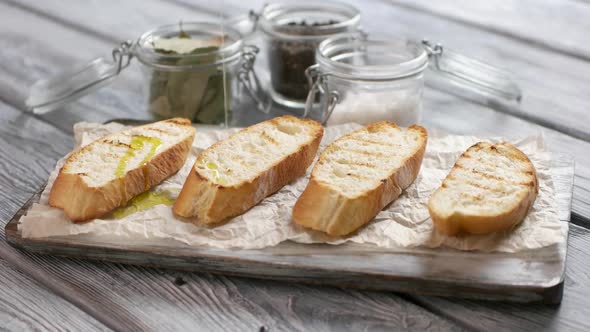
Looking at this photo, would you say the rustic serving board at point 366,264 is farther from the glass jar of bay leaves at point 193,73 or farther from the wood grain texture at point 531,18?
the wood grain texture at point 531,18

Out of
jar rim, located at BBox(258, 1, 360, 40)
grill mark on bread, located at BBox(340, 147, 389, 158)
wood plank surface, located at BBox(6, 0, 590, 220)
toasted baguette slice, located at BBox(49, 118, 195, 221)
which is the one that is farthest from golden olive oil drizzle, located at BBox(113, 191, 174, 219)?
jar rim, located at BBox(258, 1, 360, 40)

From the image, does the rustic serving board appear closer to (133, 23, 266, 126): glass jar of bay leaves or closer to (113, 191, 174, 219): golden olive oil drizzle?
(113, 191, 174, 219): golden olive oil drizzle

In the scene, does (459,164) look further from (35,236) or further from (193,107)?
(35,236)

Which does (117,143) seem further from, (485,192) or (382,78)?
(485,192)

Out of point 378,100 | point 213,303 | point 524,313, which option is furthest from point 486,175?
point 213,303

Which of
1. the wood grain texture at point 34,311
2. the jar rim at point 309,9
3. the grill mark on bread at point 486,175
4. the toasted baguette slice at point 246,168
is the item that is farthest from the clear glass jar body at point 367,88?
the wood grain texture at point 34,311

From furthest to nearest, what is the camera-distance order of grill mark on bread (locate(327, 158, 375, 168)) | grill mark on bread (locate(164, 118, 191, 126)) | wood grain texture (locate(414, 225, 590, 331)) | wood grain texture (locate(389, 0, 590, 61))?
wood grain texture (locate(389, 0, 590, 61)) < grill mark on bread (locate(164, 118, 191, 126)) < grill mark on bread (locate(327, 158, 375, 168)) < wood grain texture (locate(414, 225, 590, 331))
